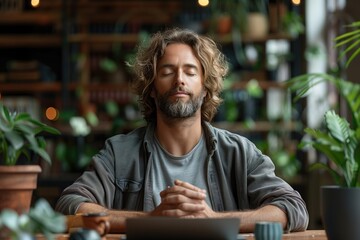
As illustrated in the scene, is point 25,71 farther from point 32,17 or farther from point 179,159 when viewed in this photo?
point 179,159

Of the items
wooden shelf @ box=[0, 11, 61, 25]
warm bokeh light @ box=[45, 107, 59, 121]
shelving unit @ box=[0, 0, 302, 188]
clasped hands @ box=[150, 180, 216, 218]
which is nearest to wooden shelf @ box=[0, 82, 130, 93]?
shelving unit @ box=[0, 0, 302, 188]

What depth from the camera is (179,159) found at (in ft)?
10.2

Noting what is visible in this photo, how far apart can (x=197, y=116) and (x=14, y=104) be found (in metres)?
5.19

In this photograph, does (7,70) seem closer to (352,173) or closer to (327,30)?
(327,30)

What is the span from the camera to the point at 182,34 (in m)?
3.24

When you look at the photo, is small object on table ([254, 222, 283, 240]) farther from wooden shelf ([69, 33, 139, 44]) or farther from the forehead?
wooden shelf ([69, 33, 139, 44])

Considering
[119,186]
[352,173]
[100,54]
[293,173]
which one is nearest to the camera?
[352,173]

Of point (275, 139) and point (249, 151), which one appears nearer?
point (249, 151)

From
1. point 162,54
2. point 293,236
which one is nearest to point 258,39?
point 162,54

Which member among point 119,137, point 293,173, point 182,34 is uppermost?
point 182,34

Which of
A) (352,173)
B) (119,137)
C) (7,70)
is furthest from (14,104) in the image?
(352,173)

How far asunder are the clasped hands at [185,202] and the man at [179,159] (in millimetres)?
212

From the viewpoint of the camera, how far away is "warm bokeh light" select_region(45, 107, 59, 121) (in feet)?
26.2

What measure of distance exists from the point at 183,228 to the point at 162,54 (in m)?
1.22
